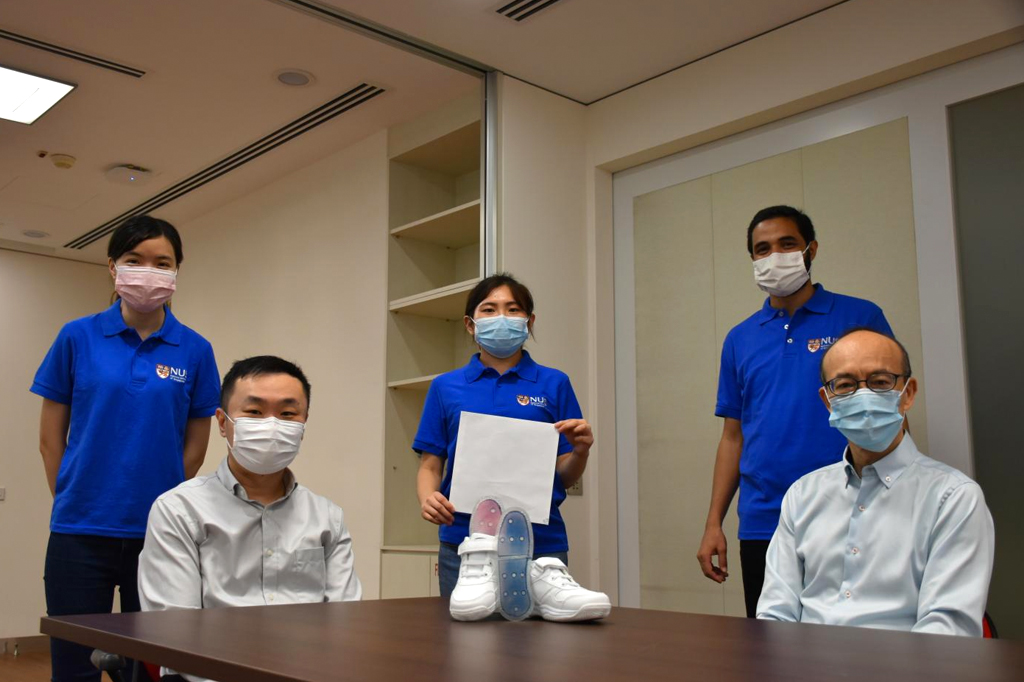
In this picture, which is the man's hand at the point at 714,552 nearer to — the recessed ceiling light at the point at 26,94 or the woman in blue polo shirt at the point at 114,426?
the woman in blue polo shirt at the point at 114,426

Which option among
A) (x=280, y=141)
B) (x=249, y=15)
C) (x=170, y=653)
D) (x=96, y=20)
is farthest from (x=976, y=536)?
(x=280, y=141)

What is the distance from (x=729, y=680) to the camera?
0.93 meters

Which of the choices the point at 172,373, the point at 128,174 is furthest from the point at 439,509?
the point at 128,174

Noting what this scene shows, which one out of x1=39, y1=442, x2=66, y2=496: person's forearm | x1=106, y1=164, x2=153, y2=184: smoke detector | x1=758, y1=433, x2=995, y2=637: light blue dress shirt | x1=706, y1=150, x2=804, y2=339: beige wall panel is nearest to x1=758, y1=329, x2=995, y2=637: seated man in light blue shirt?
x1=758, y1=433, x2=995, y2=637: light blue dress shirt

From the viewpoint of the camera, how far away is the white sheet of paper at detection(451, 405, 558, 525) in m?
1.86

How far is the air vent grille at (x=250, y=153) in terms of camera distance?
420cm

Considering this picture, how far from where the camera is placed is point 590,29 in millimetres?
3529

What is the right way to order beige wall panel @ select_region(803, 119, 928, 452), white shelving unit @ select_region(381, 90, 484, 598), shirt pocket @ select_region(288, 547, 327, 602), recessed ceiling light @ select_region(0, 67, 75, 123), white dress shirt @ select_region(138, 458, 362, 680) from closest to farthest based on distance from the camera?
1. white dress shirt @ select_region(138, 458, 362, 680)
2. shirt pocket @ select_region(288, 547, 327, 602)
3. beige wall panel @ select_region(803, 119, 928, 452)
4. recessed ceiling light @ select_region(0, 67, 75, 123)
5. white shelving unit @ select_region(381, 90, 484, 598)

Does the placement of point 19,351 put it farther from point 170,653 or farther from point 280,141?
point 170,653

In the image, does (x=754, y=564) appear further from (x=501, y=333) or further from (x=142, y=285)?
(x=142, y=285)

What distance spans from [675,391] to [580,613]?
2.50 metres

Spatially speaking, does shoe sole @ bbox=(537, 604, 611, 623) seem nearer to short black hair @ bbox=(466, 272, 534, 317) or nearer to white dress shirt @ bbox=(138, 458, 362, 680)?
white dress shirt @ bbox=(138, 458, 362, 680)

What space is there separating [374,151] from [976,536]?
351 cm

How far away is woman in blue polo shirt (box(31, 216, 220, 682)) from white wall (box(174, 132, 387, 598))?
6.21 feet
